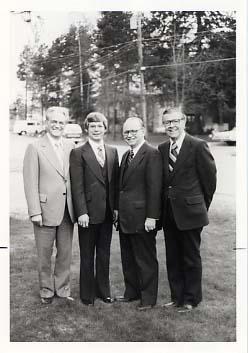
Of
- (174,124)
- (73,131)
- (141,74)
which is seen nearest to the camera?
(174,124)

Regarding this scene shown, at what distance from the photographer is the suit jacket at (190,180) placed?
321 centimetres

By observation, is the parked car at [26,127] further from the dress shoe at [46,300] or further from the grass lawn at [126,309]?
the dress shoe at [46,300]

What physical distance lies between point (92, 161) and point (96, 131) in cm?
22

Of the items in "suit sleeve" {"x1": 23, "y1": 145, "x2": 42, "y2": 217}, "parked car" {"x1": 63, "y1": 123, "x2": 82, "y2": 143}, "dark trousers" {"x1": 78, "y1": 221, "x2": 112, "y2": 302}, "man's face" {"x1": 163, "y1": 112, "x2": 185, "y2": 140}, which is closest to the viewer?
"man's face" {"x1": 163, "y1": 112, "x2": 185, "y2": 140}

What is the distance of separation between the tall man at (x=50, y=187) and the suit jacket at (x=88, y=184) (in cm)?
9

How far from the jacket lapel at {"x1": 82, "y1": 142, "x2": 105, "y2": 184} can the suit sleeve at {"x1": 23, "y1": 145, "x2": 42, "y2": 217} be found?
0.36 meters

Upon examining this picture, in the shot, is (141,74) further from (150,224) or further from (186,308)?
(186,308)

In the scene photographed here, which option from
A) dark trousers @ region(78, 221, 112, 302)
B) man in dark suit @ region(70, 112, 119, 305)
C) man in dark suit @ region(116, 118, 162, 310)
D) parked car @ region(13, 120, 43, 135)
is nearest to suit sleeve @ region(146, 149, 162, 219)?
man in dark suit @ region(116, 118, 162, 310)

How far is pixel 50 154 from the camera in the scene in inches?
131

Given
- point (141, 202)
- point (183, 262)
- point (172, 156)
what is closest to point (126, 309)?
point (183, 262)

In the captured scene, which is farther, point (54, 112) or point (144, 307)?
point (144, 307)

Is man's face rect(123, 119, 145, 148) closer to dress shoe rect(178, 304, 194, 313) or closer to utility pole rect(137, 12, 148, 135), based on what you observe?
utility pole rect(137, 12, 148, 135)

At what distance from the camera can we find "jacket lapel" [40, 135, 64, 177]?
3.33 m

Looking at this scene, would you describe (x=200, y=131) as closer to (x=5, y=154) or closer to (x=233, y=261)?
(x=233, y=261)
